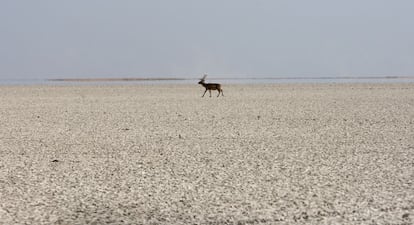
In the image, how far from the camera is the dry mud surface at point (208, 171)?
19.5ft

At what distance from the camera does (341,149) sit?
10156mm

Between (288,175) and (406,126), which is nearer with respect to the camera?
(288,175)

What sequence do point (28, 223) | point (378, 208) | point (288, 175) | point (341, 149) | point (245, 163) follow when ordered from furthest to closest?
point (341, 149) < point (245, 163) < point (288, 175) < point (378, 208) < point (28, 223)

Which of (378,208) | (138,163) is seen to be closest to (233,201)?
(378,208)

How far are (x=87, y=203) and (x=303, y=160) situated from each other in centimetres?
365

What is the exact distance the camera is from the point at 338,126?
13922mm

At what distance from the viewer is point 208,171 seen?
Answer: 8125 mm

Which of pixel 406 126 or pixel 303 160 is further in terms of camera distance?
pixel 406 126

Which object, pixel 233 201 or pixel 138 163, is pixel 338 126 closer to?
pixel 138 163

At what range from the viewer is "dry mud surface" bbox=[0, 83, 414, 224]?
19.5ft

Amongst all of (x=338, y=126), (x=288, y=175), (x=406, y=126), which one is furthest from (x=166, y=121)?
(x=288, y=175)

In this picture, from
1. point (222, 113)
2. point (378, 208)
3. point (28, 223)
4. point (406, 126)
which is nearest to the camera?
point (28, 223)

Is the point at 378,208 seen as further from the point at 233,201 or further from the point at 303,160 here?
the point at 303,160

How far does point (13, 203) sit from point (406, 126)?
380 inches
